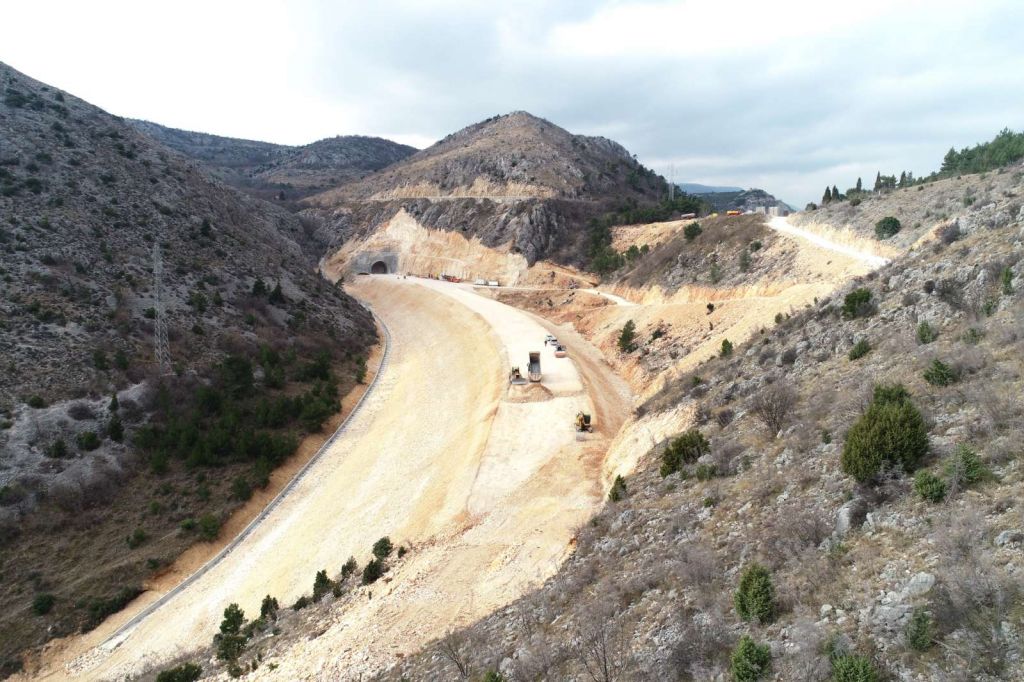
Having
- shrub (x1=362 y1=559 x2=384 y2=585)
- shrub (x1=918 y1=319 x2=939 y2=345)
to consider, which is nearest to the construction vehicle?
shrub (x1=362 y1=559 x2=384 y2=585)

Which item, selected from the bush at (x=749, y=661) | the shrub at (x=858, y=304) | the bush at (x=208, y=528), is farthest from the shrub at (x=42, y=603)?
the shrub at (x=858, y=304)

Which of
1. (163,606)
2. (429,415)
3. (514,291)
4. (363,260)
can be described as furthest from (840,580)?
(363,260)

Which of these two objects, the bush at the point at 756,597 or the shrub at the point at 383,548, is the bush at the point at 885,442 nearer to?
the bush at the point at 756,597

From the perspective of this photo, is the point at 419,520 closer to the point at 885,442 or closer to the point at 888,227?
the point at 885,442

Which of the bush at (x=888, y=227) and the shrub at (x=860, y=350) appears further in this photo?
the bush at (x=888, y=227)

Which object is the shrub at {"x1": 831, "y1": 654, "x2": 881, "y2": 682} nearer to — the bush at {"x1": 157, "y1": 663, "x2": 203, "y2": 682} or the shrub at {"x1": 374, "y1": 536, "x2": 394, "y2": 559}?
the shrub at {"x1": 374, "y1": 536, "x2": 394, "y2": 559}
